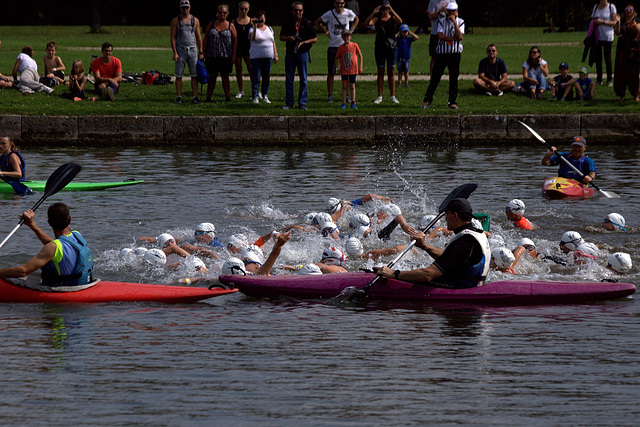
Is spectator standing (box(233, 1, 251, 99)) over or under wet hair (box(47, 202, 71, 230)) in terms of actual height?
over

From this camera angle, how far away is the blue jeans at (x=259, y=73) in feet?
57.1

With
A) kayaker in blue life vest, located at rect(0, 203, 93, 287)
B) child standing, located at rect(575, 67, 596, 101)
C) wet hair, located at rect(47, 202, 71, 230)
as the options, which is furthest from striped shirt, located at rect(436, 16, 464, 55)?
wet hair, located at rect(47, 202, 71, 230)

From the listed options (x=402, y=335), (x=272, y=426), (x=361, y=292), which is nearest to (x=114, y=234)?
(x=361, y=292)

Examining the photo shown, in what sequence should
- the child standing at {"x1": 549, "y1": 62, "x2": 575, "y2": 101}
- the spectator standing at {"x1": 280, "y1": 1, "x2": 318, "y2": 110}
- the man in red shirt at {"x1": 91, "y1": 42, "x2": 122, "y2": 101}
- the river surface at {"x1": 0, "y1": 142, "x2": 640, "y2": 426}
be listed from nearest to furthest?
1. the river surface at {"x1": 0, "y1": 142, "x2": 640, "y2": 426}
2. the spectator standing at {"x1": 280, "y1": 1, "x2": 318, "y2": 110}
3. the man in red shirt at {"x1": 91, "y1": 42, "x2": 122, "y2": 101}
4. the child standing at {"x1": 549, "y1": 62, "x2": 575, "y2": 101}

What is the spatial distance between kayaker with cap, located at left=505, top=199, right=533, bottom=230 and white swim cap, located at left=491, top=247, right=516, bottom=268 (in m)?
1.99

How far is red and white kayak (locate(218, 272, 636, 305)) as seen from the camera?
26.1 ft

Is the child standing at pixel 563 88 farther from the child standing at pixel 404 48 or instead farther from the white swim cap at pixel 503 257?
the white swim cap at pixel 503 257

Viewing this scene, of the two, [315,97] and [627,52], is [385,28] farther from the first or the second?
[627,52]

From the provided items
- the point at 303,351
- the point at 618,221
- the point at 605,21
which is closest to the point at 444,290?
the point at 303,351

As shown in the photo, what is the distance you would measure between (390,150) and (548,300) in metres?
9.28

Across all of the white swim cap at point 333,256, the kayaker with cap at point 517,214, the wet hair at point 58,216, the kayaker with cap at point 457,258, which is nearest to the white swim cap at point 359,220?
the white swim cap at point 333,256

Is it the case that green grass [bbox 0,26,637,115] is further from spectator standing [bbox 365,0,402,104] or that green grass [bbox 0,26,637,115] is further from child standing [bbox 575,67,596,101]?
spectator standing [bbox 365,0,402,104]

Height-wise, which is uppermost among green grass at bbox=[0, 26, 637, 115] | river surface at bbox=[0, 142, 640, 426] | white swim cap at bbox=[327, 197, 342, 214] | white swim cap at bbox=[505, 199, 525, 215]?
green grass at bbox=[0, 26, 637, 115]

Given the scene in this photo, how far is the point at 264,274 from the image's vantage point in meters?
8.77
